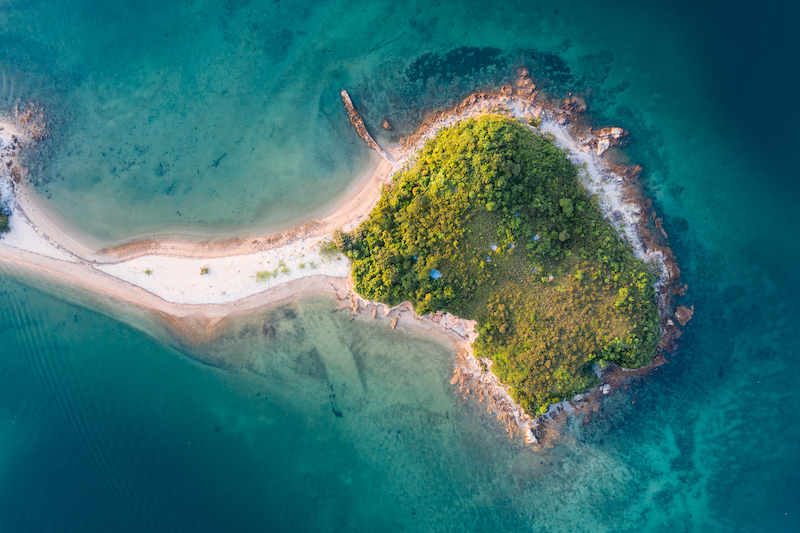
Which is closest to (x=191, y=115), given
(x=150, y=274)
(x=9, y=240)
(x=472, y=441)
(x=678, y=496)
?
(x=150, y=274)

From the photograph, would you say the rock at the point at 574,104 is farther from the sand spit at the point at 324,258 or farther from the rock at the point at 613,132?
the rock at the point at 613,132

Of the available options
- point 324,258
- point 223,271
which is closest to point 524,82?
point 324,258

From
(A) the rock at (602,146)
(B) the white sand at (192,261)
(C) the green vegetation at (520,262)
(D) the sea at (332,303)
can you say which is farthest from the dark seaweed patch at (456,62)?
(A) the rock at (602,146)

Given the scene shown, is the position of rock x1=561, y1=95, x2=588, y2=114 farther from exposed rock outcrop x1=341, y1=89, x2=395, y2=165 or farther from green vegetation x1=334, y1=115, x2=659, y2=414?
exposed rock outcrop x1=341, y1=89, x2=395, y2=165

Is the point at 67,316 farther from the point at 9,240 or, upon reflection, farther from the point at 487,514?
the point at 487,514

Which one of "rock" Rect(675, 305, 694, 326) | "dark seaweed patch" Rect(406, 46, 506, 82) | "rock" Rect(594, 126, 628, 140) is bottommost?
"rock" Rect(675, 305, 694, 326)

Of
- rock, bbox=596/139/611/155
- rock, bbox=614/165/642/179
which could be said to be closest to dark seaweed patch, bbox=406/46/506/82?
rock, bbox=596/139/611/155

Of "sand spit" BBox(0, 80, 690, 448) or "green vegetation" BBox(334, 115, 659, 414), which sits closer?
"green vegetation" BBox(334, 115, 659, 414)
